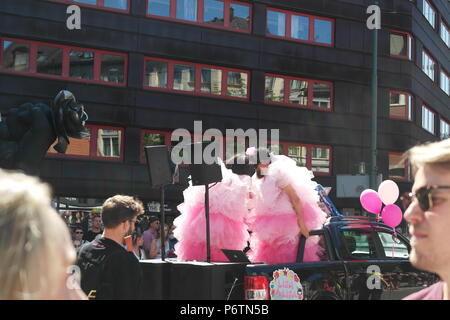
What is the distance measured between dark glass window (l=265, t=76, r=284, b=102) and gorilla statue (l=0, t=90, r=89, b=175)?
67.2ft

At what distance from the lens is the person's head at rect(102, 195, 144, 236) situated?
5.12 m

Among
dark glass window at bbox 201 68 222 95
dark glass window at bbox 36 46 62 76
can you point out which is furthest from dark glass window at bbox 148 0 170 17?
dark glass window at bbox 36 46 62 76

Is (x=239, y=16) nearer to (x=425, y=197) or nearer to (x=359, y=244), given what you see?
(x=359, y=244)

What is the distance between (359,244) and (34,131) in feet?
11.5

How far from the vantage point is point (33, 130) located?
6.10 meters

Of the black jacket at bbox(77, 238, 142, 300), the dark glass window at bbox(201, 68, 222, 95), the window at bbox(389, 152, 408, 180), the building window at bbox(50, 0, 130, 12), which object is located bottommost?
the black jacket at bbox(77, 238, 142, 300)

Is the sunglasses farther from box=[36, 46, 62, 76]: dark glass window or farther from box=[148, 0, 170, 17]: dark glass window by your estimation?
box=[148, 0, 170, 17]: dark glass window

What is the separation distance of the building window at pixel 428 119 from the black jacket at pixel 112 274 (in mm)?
28984

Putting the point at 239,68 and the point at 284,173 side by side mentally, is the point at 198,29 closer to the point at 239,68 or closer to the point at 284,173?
the point at 239,68

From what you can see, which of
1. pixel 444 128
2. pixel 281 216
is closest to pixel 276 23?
pixel 444 128

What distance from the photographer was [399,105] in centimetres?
2959

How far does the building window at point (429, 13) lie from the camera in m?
32.4

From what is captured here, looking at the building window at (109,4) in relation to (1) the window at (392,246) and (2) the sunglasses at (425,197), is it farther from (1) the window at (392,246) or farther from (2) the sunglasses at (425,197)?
(2) the sunglasses at (425,197)
